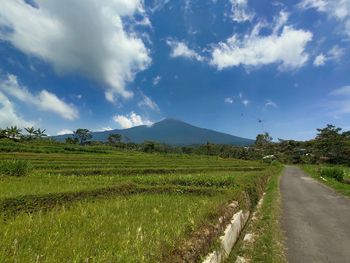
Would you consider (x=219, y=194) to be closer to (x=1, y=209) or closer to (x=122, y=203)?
(x=122, y=203)

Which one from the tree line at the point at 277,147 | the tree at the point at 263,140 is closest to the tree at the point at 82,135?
the tree line at the point at 277,147

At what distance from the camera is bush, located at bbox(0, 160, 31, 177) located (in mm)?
17438

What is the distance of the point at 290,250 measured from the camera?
8500 mm

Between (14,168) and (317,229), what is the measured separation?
52.8ft

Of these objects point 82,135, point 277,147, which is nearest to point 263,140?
point 277,147

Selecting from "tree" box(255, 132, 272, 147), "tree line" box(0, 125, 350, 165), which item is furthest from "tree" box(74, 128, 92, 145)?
"tree" box(255, 132, 272, 147)

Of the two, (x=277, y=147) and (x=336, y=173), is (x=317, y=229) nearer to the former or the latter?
(x=336, y=173)

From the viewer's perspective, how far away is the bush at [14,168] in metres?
17.4

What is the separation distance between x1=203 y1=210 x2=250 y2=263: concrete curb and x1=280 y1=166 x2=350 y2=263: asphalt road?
1.56 meters

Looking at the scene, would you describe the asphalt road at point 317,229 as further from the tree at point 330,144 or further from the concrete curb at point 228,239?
the tree at point 330,144

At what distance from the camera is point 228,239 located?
8594mm

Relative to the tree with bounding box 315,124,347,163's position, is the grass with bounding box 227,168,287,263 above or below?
below

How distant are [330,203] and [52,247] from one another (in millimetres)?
15279

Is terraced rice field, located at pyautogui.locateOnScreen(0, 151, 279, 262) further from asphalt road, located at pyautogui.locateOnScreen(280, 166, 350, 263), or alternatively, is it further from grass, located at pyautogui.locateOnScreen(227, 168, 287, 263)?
asphalt road, located at pyautogui.locateOnScreen(280, 166, 350, 263)
